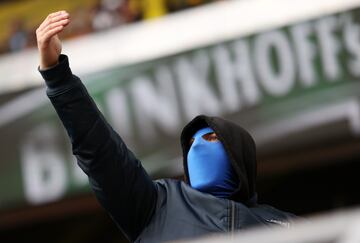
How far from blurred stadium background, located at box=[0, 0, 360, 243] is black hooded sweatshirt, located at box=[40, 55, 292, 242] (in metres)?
3.47

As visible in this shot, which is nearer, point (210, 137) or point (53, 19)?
point (53, 19)

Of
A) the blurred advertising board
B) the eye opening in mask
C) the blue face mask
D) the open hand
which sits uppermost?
the open hand

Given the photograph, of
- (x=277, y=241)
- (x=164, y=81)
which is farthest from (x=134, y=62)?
(x=277, y=241)

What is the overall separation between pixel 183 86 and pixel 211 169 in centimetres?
380

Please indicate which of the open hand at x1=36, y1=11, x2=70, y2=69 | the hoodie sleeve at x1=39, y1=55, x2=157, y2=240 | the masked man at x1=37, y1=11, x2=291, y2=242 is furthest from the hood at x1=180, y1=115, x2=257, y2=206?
the open hand at x1=36, y1=11, x2=70, y2=69

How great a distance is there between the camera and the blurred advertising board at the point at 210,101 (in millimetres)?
5730

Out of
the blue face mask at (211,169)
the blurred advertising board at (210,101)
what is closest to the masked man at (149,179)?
the blue face mask at (211,169)

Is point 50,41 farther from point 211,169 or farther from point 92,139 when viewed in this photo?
point 211,169

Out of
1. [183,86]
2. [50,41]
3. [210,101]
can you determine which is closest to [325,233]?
[50,41]

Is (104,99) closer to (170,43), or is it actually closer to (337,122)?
(170,43)

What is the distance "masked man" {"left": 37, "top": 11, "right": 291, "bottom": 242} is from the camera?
2.16 meters

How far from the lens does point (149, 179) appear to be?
89.4 inches

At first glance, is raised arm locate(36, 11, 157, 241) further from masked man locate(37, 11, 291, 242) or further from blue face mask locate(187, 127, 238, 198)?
blue face mask locate(187, 127, 238, 198)

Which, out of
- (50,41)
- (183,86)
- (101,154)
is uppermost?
(50,41)
